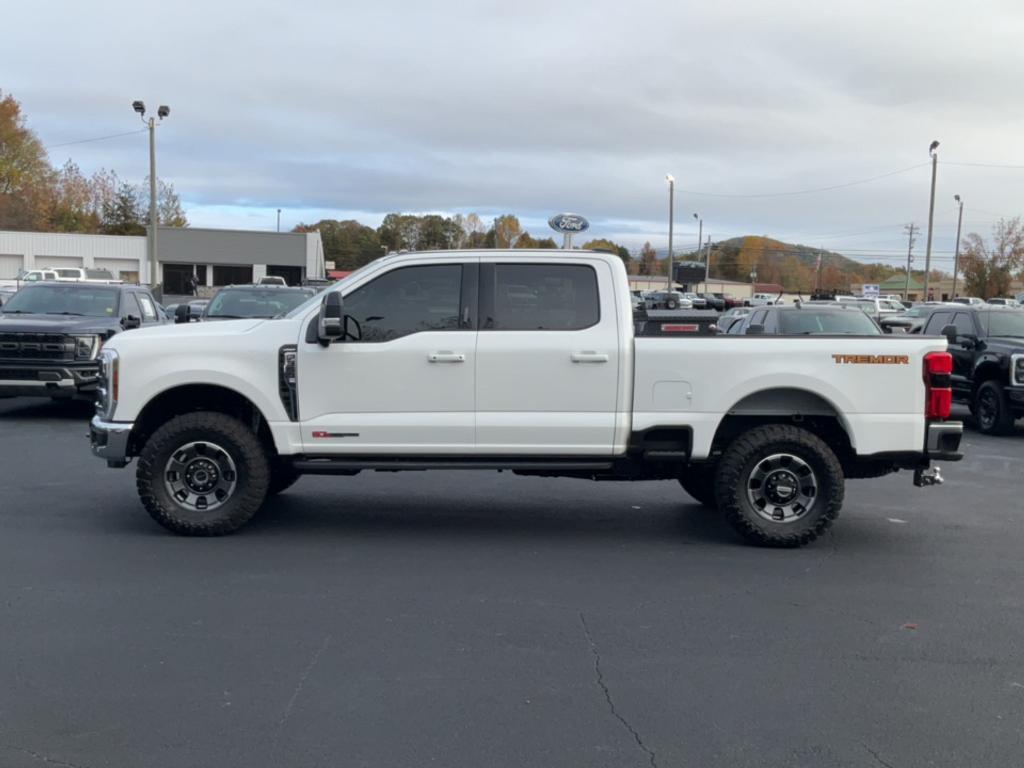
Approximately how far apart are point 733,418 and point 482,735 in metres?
3.94

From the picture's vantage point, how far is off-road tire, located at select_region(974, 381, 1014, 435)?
13.7m

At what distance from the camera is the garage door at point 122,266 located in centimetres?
6438

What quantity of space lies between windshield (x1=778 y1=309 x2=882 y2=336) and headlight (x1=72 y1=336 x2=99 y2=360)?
9.77 metres

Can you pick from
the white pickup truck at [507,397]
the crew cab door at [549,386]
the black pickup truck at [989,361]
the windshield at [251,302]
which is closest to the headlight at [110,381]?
the white pickup truck at [507,397]

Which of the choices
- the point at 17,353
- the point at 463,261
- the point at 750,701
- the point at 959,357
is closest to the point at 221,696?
the point at 750,701

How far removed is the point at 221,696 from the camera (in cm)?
448

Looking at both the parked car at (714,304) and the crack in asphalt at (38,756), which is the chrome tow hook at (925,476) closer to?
the parked car at (714,304)

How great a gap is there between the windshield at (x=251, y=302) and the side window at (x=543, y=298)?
9.54m

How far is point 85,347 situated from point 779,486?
9.52m

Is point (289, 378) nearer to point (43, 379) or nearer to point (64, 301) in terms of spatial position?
point (43, 379)

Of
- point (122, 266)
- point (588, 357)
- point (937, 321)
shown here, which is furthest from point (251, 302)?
point (122, 266)

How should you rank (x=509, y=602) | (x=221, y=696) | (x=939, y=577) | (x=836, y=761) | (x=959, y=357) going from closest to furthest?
(x=836, y=761) < (x=221, y=696) < (x=509, y=602) < (x=939, y=577) < (x=959, y=357)

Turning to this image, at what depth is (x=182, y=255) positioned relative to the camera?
215 feet

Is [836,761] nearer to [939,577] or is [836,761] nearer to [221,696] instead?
[221,696]
